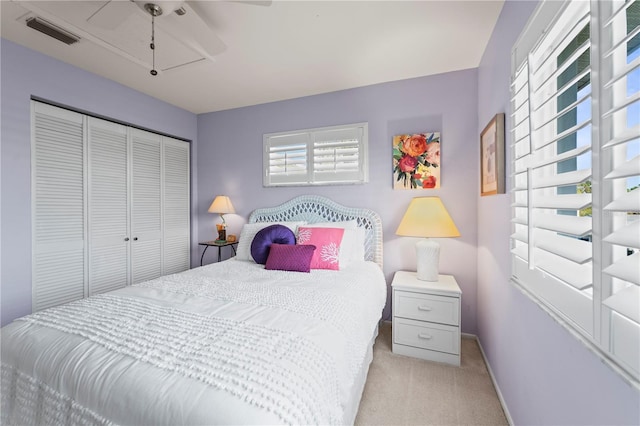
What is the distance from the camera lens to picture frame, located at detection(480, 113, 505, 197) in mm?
1649

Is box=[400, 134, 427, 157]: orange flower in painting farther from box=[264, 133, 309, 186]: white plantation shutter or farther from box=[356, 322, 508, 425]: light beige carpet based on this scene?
box=[356, 322, 508, 425]: light beige carpet

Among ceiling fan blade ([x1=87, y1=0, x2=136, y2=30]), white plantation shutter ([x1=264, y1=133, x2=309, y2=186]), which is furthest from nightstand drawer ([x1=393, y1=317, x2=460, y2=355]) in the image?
ceiling fan blade ([x1=87, y1=0, x2=136, y2=30])

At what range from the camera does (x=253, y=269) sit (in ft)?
7.46

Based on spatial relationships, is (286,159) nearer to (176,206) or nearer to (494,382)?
(176,206)

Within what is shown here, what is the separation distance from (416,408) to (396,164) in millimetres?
2075

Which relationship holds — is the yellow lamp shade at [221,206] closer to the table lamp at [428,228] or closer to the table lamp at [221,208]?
the table lamp at [221,208]

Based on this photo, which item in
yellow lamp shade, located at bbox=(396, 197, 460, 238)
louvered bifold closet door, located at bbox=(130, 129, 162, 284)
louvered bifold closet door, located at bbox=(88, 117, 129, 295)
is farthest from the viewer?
louvered bifold closet door, located at bbox=(130, 129, 162, 284)

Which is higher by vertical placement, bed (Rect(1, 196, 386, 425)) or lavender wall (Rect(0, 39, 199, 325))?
lavender wall (Rect(0, 39, 199, 325))

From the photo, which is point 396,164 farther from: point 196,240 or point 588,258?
point 196,240

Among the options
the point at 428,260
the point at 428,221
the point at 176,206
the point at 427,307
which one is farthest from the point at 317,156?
the point at 176,206

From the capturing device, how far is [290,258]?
222 centimetres

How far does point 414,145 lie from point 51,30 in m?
3.19

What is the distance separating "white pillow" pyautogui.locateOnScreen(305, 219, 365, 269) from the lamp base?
568mm

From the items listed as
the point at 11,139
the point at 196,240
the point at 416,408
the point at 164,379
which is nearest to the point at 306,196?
the point at 196,240
